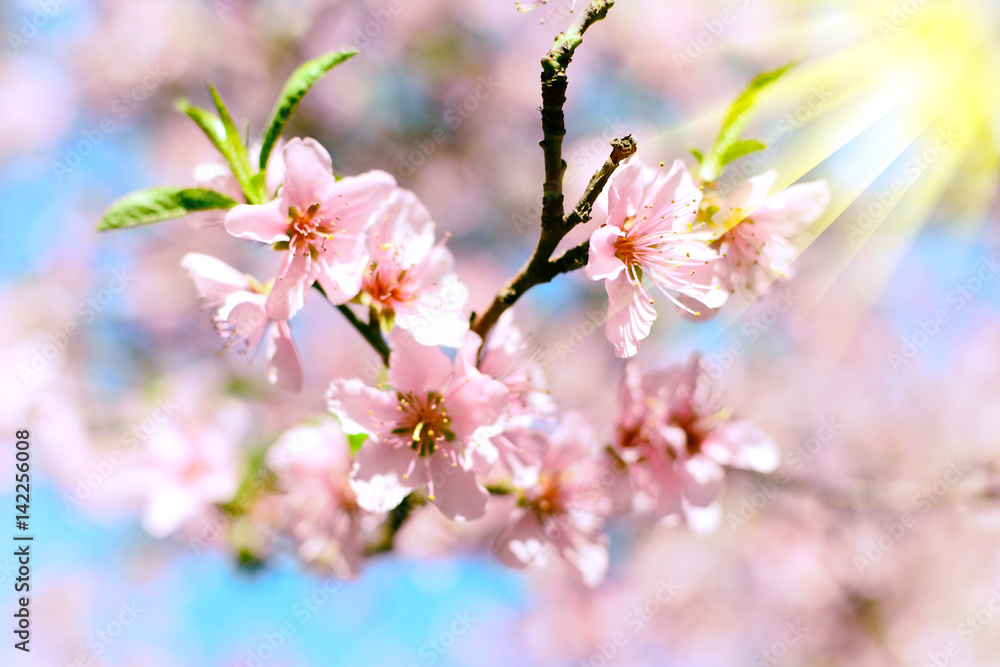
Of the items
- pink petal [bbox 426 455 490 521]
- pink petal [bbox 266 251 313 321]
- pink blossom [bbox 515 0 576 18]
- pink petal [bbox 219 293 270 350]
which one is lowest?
pink petal [bbox 426 455 490 521]

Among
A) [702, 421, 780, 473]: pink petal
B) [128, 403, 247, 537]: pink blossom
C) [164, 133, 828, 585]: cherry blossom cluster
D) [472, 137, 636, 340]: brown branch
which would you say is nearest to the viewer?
[472, 137, 636, 340]: brown branch

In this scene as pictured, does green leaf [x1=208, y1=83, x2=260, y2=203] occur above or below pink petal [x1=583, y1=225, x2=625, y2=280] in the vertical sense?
above

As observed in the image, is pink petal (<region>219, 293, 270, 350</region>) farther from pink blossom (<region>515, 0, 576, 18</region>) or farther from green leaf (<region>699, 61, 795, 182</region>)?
green leaf (<region>699, 61, 795, 182</region>)

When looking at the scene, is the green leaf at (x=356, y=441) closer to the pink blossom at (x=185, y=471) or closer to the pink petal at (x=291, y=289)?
the pink petal at (x=291, y=289)

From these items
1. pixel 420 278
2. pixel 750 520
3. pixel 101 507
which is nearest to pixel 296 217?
pixel 420 278

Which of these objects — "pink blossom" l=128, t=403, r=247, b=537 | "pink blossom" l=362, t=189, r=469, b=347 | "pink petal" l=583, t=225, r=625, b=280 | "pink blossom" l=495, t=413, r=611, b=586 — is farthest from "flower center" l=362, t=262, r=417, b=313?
"pink blossom" l=128, t=403, r=247, b=537

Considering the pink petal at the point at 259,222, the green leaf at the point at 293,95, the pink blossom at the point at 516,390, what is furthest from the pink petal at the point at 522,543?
the green leaf at the point at 293,95

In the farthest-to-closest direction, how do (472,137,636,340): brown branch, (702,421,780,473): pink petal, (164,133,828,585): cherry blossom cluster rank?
(702,421,780,473): pink petal → (164,133,828,585): cherry blossom cluster → (472,137,636,340): brown branch
